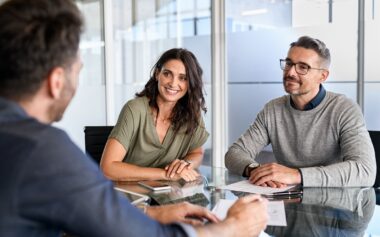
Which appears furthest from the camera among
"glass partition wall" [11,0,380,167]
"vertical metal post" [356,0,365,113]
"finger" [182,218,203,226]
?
"glass partition wall" [11,0,380,167]

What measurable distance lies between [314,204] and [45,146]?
1.28 m

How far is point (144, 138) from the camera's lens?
2.36 metres

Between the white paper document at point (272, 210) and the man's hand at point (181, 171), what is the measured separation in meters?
0.39

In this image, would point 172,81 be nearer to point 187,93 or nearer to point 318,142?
point 187,93

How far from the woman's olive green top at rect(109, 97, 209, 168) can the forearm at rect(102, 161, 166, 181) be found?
0.60ft

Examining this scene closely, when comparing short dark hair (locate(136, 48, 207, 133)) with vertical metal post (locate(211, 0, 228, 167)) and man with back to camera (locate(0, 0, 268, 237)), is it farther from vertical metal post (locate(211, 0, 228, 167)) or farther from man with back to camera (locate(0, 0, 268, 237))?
vertical metal post (locate(211, 0, 228, 167))

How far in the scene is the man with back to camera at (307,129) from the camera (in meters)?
2.04

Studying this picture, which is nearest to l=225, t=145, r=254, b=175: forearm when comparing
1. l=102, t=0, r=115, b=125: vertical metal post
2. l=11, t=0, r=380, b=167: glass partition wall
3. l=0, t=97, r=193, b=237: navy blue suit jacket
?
l=0, t=97, r=193, b=237: navy blue suit jacket

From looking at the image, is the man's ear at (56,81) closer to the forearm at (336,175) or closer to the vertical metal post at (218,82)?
the forearm at (336,175)

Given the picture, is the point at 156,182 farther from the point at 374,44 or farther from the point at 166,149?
the point at 374,44

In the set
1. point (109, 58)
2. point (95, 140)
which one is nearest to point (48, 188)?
point (95, 140)

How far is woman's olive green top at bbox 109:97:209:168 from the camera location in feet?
7.59

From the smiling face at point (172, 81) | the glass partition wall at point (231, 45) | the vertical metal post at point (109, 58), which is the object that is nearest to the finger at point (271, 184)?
the smiling face at point (172, 81)

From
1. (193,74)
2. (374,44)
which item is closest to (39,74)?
(193,74)
